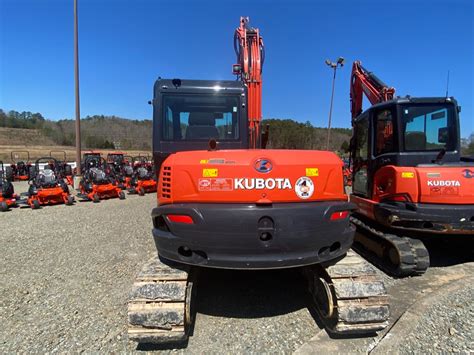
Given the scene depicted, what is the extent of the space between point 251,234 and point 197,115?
2.49 m

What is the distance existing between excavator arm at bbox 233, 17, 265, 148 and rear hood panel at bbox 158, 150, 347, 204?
2799mm

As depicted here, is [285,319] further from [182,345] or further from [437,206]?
[437,206]

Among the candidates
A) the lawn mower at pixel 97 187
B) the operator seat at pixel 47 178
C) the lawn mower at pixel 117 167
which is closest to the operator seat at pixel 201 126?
the lawn mower at pixel 97 187

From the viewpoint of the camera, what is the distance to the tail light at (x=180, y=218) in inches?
111

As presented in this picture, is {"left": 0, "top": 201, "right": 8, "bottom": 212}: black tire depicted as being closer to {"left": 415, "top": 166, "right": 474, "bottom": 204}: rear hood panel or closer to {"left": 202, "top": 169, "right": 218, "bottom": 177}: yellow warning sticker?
{"left": 202, "top": 169, "right": 218, "bottom": 177}: yellow warning sticker

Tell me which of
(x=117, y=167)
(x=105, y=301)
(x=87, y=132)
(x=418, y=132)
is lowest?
(x=105, y=301)

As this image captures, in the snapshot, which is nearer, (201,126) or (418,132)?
(201,126)

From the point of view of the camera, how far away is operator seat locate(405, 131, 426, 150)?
5.12m

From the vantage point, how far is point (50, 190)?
413 inches

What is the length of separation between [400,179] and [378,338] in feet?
8.29

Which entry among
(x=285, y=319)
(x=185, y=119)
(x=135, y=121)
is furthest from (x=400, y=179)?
(x=135, y=121)

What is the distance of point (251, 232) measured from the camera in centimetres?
273

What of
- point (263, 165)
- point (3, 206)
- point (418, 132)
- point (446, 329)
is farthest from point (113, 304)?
point (3, 206)

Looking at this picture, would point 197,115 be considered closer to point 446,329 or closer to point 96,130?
point 446,329
